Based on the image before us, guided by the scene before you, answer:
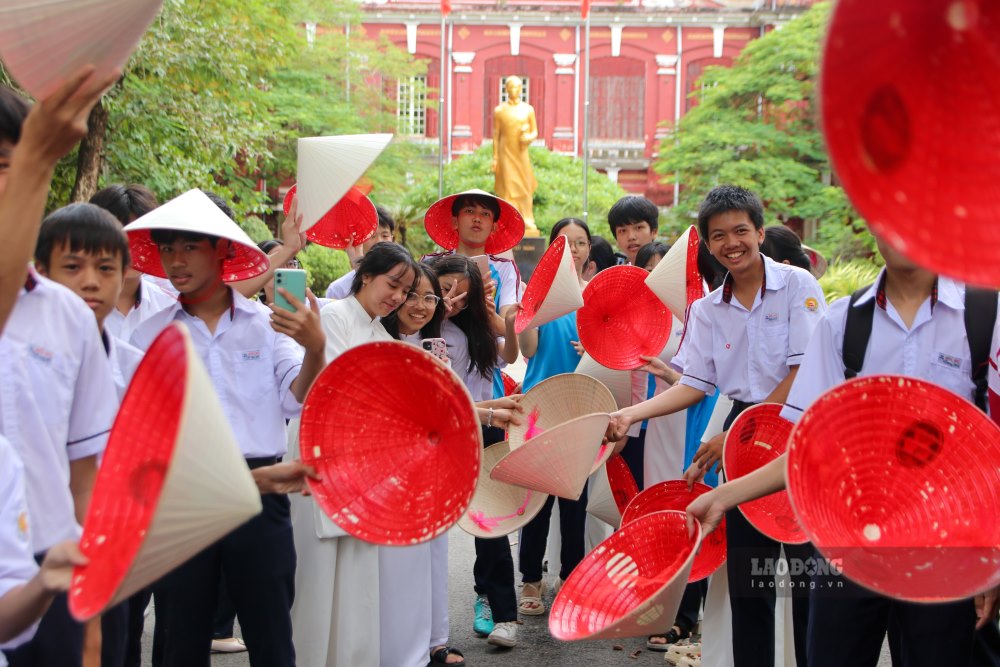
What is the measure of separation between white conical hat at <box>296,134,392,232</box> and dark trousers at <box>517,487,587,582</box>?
2374 millimetres

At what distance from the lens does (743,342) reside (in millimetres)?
3846

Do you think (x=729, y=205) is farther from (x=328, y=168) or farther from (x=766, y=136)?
(x=766, y=136)

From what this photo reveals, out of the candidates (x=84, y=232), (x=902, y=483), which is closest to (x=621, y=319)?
(x=902, y=483)

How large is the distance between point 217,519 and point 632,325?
3.60 m

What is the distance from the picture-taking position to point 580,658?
471 cm

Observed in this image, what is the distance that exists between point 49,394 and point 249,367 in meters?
0.95

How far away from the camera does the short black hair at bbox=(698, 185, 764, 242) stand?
3.78 meters

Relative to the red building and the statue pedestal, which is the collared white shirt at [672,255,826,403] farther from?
the red building

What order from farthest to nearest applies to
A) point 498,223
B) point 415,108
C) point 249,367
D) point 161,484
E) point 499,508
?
point 415,108 → point 498,223 → point 499,508 → point 249,367 → point 161,484

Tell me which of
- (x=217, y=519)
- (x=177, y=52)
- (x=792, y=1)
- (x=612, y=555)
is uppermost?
(x=792, y=1)

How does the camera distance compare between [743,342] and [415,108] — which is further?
[415,108]

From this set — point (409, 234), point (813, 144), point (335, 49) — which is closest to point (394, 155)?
point (335, 49)

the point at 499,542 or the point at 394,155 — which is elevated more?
the point at 394,155

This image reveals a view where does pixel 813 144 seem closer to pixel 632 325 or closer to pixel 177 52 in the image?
pixel 177 52
